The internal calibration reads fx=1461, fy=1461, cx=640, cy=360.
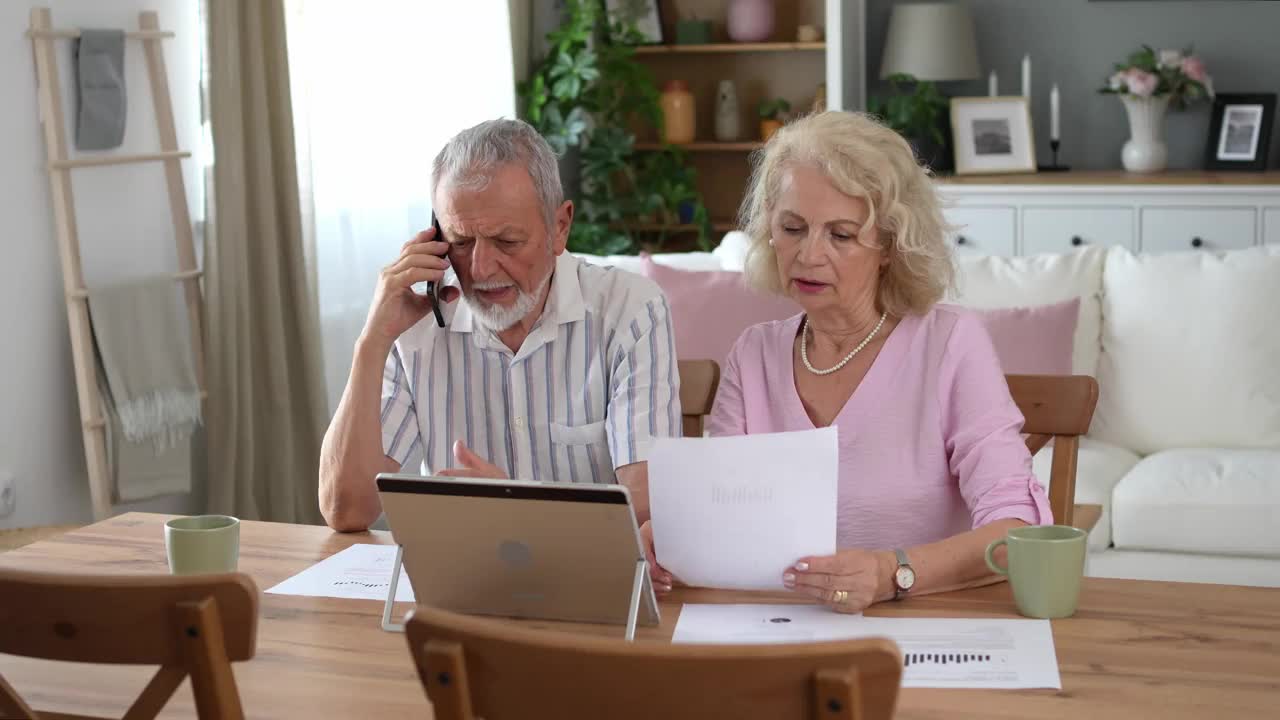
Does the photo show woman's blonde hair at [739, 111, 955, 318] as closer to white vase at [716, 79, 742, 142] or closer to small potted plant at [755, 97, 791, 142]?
small potted plant at [755, 97, 791, 142]

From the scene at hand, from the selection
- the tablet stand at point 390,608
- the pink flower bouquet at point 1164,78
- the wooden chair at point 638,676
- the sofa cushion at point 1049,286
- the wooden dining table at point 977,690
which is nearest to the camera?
the wooden chair at point 638,676

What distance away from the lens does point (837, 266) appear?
6.29 ft

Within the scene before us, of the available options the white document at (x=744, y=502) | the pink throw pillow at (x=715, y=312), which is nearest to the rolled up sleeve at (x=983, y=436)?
the white document at (x=744, y=502)

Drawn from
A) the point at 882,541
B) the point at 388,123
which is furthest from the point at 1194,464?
the point at 388,123

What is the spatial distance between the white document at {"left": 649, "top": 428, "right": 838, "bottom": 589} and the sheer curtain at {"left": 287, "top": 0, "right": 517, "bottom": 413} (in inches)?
106

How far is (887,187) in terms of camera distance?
1.91 m

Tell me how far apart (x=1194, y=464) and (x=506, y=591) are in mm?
2192

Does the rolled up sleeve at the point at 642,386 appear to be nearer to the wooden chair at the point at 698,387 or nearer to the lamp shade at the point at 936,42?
the wooden chair at the point at 698,387

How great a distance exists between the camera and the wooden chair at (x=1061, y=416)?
200 centimetres

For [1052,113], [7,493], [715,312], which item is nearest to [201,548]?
[7,493]

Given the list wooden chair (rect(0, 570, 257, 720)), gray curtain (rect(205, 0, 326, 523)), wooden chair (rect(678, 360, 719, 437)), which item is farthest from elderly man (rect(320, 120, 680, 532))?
gray curtain (rect(205, 0, 326, 523))

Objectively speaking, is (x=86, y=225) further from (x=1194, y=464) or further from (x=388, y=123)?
(x=1194, y=464)

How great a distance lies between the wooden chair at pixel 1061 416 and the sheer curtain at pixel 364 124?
8.12 ft

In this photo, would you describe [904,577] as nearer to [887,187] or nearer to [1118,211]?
[887,187]
